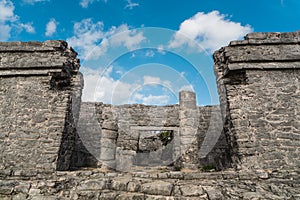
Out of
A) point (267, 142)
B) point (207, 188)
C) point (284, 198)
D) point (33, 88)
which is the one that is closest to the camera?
point (284, 198)

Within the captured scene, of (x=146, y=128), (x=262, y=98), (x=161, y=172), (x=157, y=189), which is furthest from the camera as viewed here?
(x=146, y=128)

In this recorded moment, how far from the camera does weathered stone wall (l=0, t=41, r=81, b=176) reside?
4.49 meters

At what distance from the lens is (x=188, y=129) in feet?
29.3

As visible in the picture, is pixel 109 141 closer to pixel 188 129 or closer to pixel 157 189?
pixel 188 129

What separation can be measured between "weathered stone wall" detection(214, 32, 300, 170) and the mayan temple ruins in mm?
22

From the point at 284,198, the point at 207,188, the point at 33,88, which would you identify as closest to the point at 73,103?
the point at 33,88

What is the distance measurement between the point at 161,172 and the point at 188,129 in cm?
447

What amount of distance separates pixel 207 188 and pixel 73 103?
416cm

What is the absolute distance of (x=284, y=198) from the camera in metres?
2.83

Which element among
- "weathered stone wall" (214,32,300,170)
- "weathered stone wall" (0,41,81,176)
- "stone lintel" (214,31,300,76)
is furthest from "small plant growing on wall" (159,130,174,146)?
"weathered stone wall" (0,41,81,176)

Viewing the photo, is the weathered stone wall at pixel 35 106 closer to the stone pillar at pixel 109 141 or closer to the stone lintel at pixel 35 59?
the stone lintel at pixel 35 59

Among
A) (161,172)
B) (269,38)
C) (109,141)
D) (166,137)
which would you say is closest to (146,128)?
(166,137)

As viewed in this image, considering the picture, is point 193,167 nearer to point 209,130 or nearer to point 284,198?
point 209,130

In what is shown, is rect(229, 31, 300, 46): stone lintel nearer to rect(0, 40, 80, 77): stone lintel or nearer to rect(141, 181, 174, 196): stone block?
rect(141, 181, 174, 196): stone block
